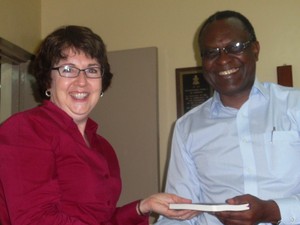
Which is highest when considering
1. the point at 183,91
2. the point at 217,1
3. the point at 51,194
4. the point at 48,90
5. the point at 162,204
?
the point at 217,1

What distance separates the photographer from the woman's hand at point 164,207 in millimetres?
1436

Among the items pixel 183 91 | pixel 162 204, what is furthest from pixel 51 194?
pixel 183 91

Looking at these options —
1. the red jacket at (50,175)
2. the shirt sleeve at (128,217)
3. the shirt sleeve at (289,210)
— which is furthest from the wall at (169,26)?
the red jacket at (50,175)

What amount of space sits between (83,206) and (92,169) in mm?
120

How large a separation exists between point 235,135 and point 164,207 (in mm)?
439

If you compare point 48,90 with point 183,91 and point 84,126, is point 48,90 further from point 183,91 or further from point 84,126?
point 183,91

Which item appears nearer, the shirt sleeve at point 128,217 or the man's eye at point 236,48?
the shirt sleeve at point 128,217

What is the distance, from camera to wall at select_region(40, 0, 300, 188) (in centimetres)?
267

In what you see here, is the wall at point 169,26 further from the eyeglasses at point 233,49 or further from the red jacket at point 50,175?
the red jacket at point 50,175

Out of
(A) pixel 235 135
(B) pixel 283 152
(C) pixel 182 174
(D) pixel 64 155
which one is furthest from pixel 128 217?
(B) pixel 283 152

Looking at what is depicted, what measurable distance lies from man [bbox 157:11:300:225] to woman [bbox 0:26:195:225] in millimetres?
219

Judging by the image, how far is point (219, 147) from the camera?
161 cm

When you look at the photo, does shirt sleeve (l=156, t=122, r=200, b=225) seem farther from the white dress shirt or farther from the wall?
the wall

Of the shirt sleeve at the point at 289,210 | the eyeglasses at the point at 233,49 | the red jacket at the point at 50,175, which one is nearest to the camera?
the red jacket at the point at 50,175
